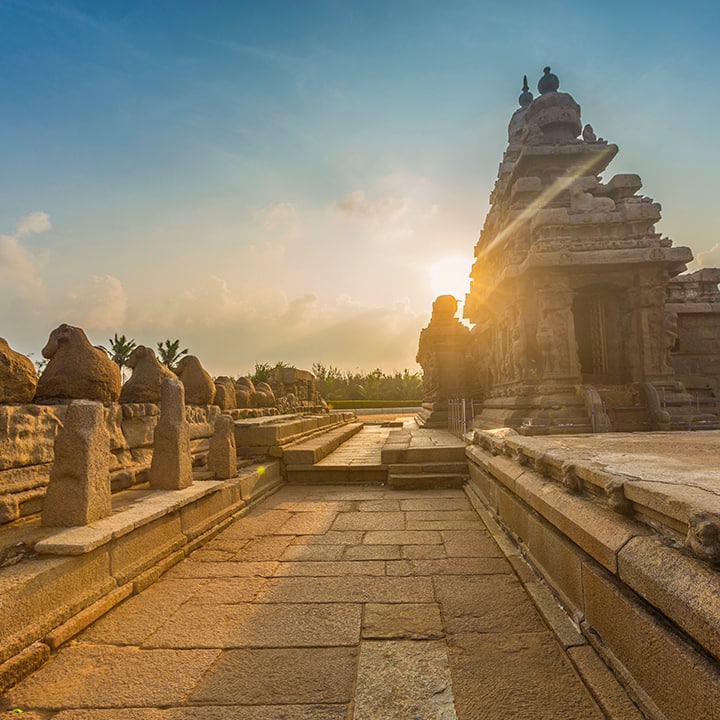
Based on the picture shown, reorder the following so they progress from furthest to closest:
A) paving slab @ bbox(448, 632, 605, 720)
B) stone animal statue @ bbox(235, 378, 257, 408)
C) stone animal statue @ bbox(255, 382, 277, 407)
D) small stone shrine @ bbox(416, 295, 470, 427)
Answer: small stone shrine @ bbox(416, 295, 470, 427) < stone animal statue @ bbox(255, 382, 277, 407) < stone animal statue @ bbox(235, 378, 257, 408) < paving slab @ bbox(448, 632, 605, 720)

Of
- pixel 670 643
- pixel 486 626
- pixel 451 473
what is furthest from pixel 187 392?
pixel 670 643


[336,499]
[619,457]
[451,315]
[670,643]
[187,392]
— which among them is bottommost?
[336,499]

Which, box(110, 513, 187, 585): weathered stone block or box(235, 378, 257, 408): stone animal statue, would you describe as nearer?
box(110, 513, 187, 585): weathered stone block

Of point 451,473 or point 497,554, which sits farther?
point 451,473

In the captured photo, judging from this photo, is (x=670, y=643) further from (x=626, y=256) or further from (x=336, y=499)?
(x=626, y=256)

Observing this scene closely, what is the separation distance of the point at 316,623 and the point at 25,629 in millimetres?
1383

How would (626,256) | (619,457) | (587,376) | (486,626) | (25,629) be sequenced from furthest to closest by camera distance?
(587,376), (626,256), (619,457), (486,626), (25,629)

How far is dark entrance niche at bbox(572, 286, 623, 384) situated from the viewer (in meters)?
10.3

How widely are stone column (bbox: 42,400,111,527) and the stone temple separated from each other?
6.68 metres

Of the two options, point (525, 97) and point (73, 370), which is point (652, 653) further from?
point (525, 97)

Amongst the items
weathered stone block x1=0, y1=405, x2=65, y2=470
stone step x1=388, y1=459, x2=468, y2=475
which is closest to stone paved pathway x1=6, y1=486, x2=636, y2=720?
weathered stone block x1=0, y1=405, x2=65, y2=470

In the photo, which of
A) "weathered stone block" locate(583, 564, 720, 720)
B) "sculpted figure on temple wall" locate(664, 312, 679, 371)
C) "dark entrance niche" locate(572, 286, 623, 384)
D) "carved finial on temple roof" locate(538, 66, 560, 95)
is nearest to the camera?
"weathered stone block" locate(583, 564, 720, 720)

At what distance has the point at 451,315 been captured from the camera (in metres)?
14.2

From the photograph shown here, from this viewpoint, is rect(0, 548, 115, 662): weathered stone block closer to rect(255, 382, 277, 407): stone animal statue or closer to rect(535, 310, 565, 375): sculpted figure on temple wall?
rect(255, 382, 277, 407): stone animal statue
